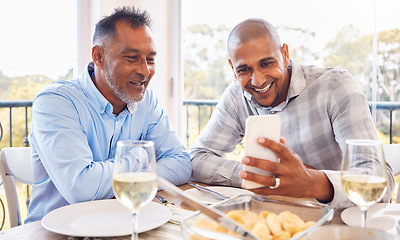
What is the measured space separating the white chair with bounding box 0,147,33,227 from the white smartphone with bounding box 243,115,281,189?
1081mm

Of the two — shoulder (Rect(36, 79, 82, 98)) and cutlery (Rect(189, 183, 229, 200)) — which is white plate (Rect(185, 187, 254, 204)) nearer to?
cutlery (Rect(189, 183, 229, 200))

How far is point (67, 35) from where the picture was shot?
280cm

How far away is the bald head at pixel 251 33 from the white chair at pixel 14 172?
105 cm

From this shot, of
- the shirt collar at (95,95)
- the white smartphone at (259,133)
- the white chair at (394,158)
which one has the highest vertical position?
the shirt collar at (95,95)

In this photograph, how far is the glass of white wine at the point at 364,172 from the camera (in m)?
0.74

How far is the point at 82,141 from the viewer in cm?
148

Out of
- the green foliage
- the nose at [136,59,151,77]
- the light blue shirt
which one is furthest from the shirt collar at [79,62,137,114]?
the green foliage

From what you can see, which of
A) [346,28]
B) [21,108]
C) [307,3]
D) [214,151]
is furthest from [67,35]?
[346,28]

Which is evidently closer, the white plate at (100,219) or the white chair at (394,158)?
the white plate at (100,219)

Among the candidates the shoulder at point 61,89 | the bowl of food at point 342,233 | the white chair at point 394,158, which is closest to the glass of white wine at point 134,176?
the bowl of food at point 342,233

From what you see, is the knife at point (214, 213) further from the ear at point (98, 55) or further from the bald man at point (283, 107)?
the ear at point (98, 55)

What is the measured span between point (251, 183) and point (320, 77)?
0.91 metres

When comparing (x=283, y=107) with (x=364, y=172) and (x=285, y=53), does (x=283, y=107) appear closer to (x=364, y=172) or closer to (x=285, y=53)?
(x=285, y=53)

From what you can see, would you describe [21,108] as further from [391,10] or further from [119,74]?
[391,10]
